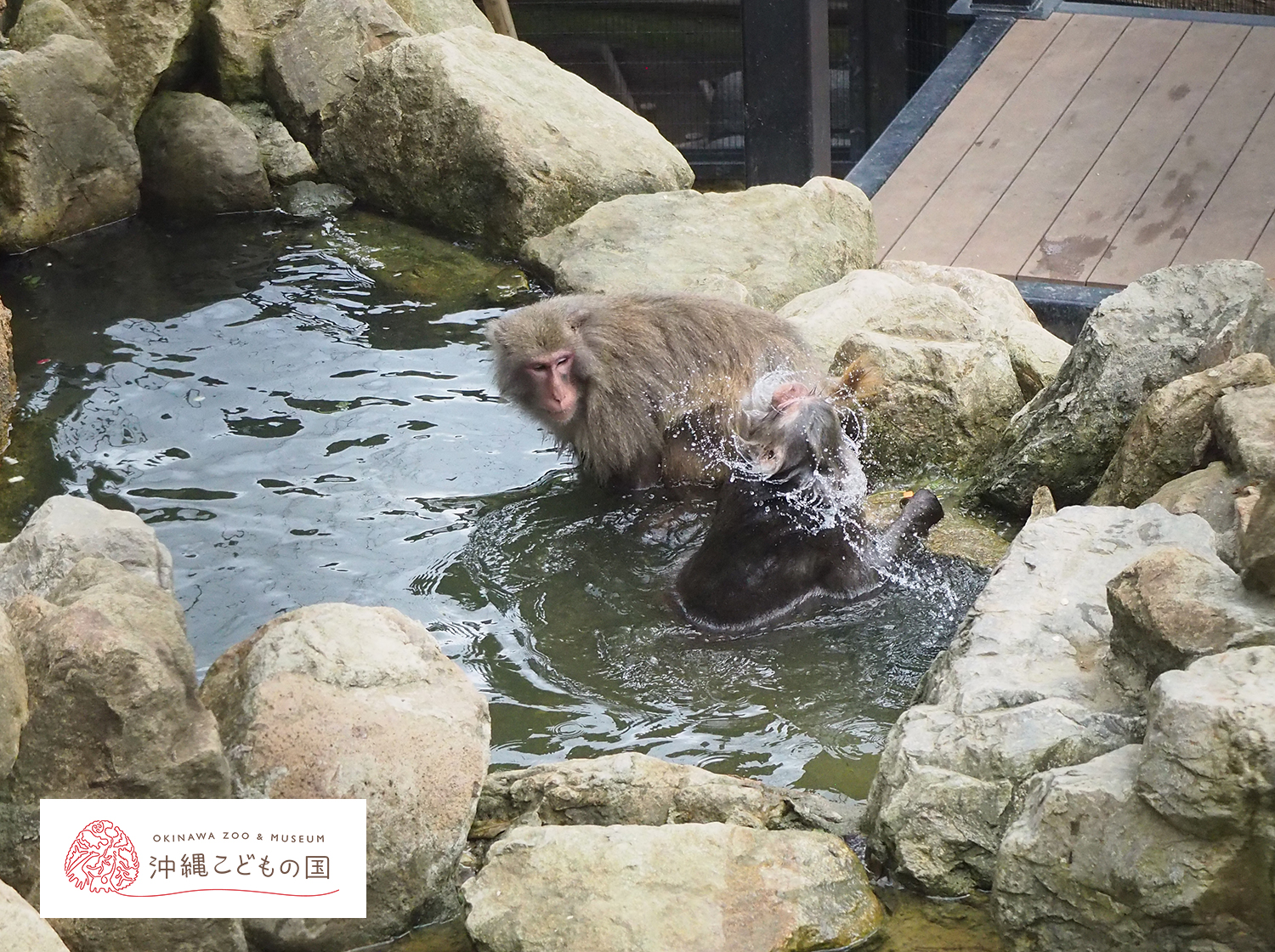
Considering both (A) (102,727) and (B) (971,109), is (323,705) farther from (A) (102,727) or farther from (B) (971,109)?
(B) (971,109)

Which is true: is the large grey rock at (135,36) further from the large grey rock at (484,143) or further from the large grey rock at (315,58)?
the large grey rock at (484,143)

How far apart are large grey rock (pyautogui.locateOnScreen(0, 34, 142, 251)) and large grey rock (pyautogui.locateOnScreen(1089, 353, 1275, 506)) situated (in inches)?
234

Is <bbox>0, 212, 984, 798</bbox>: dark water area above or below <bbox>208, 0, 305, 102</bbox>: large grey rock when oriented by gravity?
below

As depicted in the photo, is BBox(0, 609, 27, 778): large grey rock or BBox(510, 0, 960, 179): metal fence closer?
BBox(0, 609, 27, 778): large grey rock

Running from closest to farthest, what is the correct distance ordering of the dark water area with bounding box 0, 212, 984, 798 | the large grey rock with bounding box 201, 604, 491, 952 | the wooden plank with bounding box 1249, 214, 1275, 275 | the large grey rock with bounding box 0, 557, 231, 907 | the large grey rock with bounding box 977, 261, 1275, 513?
the large grey rock with bounding box 0, 557, 231, 907
the large grey rock with bounding box 201, 604, 491, 952
the dark water area with bounding box 0, 212, 984, 798
the large grey rock with bounding box 977, 261, 1275, 513
the wooden plank with bounding box 1249, 214, 1275, 275

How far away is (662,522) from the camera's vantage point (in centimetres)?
582

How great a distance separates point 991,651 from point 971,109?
5.67 metres

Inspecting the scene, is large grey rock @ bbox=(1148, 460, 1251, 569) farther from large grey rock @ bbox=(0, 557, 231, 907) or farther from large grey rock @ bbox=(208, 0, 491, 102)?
large grey rock @ bbox=(208, 0, 491, 102)

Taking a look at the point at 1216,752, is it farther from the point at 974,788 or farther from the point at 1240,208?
the point at 1240,208

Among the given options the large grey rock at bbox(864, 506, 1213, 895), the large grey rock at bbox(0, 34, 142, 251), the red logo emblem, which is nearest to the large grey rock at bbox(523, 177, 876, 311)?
the large grey rock at bbox(0, 34, 142, 251)

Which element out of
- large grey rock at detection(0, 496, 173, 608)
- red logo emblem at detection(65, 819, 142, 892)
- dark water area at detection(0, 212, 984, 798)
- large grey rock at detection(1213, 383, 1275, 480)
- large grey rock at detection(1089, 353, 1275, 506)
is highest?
red logo emblem at detection(65, 819, 142, 892)

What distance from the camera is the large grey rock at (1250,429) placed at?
4344 millimetres

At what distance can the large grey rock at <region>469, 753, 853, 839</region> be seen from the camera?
143 inches

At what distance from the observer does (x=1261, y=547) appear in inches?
124
